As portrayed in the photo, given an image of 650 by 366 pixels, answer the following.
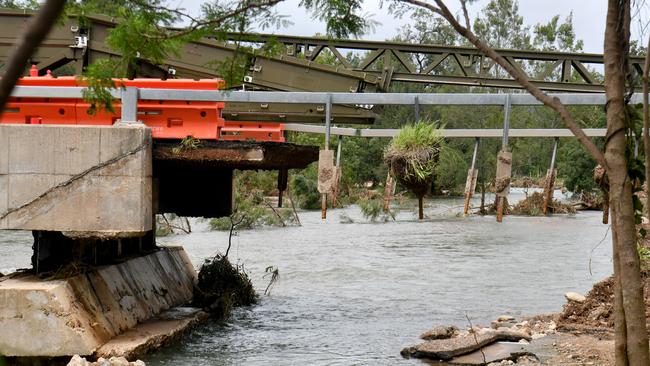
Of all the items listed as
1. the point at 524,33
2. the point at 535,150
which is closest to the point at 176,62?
the point at 535,150

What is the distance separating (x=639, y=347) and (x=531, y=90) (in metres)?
1.93

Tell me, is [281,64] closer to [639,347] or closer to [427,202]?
[639,347]

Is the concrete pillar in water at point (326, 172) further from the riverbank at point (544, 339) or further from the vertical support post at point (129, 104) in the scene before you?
the riverbank at point (544, 339)

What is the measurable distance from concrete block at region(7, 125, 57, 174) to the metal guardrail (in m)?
0.56

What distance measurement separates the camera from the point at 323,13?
324 inches

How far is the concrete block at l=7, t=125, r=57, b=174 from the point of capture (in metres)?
11.1

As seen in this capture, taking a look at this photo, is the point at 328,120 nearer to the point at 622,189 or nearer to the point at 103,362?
the point at 103,362

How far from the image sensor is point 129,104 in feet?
37.8

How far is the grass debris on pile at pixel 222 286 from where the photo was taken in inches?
619

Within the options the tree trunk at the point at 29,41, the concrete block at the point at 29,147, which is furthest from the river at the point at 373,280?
the tree trunk at the point at 29,41

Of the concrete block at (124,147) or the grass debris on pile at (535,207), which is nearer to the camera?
the concrete block at (124,147)

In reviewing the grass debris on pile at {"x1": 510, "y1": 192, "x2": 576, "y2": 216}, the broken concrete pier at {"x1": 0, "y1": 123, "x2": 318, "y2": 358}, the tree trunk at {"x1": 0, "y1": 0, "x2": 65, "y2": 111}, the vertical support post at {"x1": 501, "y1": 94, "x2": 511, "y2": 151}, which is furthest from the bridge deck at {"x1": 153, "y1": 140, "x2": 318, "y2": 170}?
the grass debris on pile at {"x1": 510, "y1": 192, "x2": 576, "y2": 216}

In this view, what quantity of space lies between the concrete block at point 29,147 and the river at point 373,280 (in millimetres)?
2711

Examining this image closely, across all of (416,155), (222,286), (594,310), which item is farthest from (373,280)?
(416,155)
